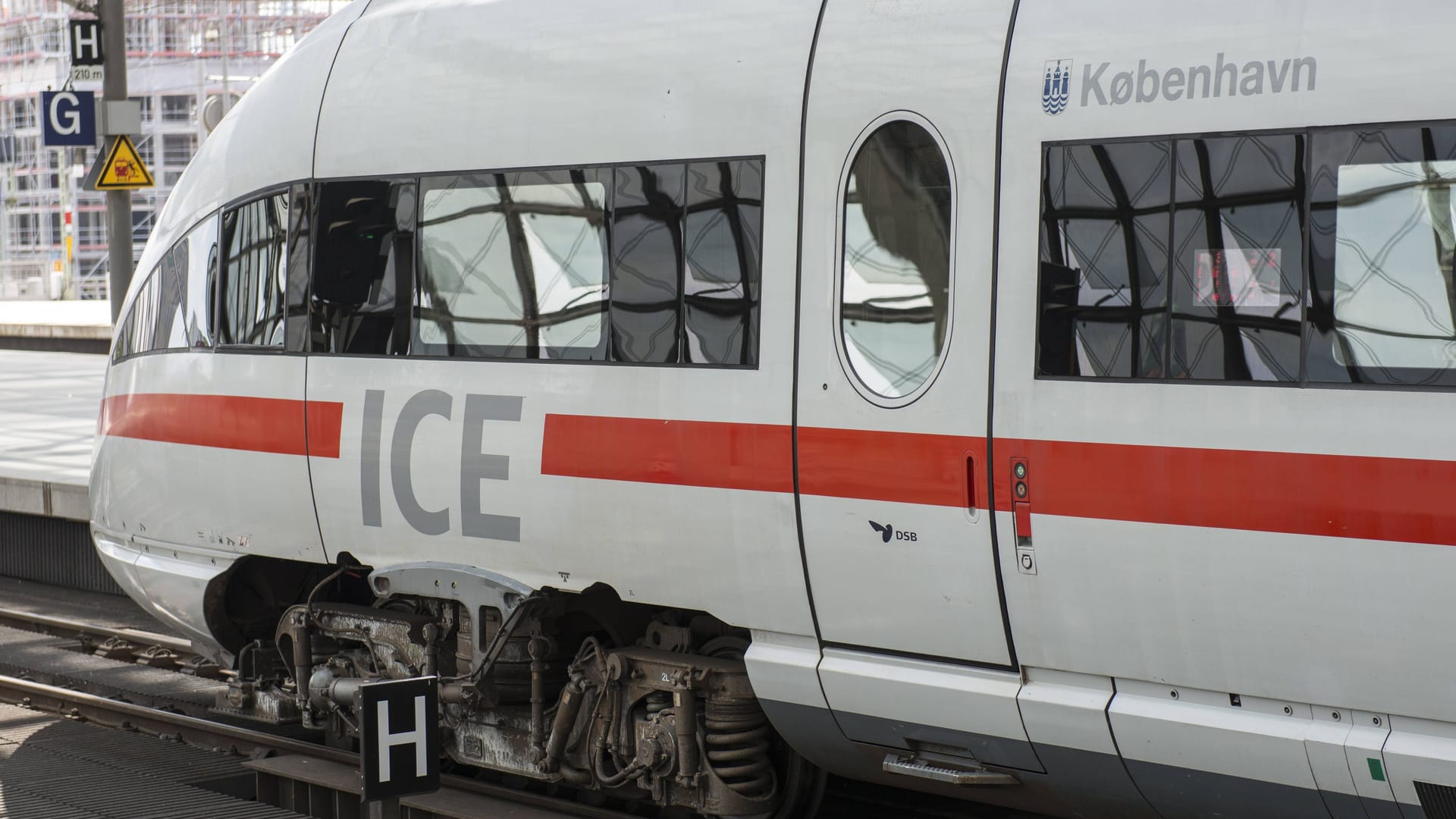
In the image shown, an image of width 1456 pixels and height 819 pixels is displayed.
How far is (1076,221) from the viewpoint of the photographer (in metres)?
5.04

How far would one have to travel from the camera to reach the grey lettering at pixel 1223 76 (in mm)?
4734

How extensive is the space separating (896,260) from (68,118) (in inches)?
476

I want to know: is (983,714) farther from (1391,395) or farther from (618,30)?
(618,30)

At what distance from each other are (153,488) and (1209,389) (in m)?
5.57

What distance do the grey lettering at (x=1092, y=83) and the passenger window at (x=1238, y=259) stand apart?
31cm

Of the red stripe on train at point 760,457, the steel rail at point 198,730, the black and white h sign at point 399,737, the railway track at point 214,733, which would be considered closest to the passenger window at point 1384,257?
the red stripe on train at point 760,457

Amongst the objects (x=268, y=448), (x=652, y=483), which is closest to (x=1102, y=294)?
(x=652, y=483)

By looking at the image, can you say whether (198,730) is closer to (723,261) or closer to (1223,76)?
(723,261)

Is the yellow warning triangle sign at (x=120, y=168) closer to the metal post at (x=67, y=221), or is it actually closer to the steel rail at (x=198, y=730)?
the steel rail at (x=198, y=730)

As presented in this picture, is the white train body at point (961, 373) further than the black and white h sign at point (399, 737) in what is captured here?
No

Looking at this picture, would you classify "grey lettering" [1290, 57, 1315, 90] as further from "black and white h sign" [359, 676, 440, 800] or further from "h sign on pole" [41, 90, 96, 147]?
"h sign on pole" [41, 90, 96, 147]

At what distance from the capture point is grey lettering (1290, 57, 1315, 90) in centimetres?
460

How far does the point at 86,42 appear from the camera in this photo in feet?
49.1

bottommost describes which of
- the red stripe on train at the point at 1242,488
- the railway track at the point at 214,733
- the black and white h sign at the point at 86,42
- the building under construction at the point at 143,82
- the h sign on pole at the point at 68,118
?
the railway track at the point at 214,733
